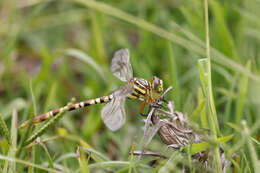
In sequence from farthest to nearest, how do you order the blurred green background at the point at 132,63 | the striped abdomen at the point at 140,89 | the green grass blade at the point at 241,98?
the blurred green background at the point at 132,63 → the green grass blade at the point at 241,98 → the striped abdomen at the point at 140,89

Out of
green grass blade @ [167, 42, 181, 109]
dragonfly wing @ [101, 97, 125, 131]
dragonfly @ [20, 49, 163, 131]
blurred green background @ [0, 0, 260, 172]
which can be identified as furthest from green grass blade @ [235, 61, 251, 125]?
dragonfly wing @ [101, 97, 125, 131]

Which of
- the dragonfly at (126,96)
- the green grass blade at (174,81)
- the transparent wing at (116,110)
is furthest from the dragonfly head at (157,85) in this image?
the green grass blade at (174,81)

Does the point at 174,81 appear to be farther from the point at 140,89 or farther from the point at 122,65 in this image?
the point at 140,89

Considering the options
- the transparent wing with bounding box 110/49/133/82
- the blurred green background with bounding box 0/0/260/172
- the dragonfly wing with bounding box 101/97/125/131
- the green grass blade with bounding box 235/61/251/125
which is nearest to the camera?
the dragonfly wing with bounding box 101/97/125/131

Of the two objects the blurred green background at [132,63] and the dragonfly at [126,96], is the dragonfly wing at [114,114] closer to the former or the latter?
the dragonfly at [126,96]

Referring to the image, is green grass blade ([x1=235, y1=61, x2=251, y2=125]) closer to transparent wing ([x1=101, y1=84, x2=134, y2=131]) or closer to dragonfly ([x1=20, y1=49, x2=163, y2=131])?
dragonfly ([x1=20, y1=49, x2=163, y2=131])
